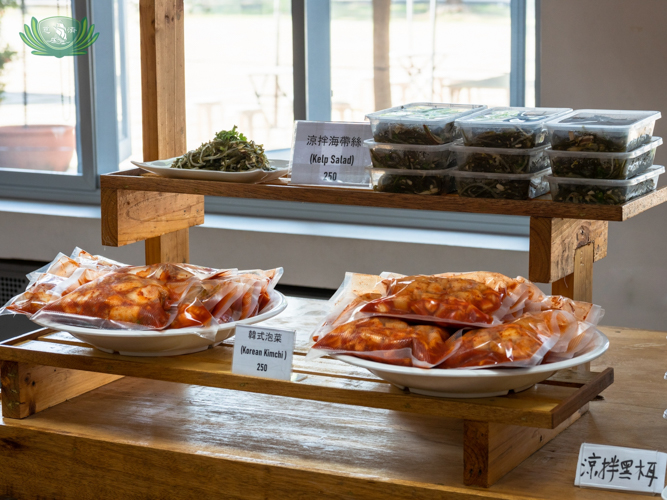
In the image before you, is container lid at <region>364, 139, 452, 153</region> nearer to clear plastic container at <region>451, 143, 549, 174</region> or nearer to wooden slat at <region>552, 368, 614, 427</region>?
clear plastic container at <region>451, 143, 549, 174</region>

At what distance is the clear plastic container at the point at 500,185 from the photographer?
3.67ft

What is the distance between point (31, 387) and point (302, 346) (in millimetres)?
428

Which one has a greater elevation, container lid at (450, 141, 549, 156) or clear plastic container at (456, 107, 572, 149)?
clear plastic container at (456, 107, 572, 149)

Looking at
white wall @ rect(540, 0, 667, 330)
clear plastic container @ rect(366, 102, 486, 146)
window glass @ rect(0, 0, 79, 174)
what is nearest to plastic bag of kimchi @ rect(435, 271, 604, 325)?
clear plastic container @ rect(366, 102, 486, 146)

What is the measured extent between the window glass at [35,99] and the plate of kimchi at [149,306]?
7.08 feet

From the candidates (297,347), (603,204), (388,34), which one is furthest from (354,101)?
(603,204)

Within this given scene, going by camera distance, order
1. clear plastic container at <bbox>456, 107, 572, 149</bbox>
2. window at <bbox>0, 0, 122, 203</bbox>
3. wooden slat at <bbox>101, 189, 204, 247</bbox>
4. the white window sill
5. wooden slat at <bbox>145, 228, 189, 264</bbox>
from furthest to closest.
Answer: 1. window at <bbox>0, 0, 122, 203</bbox>
2. the white window sill
3. wooden slat at <bbox>145, 228, 189, 264</bbox>
4. wooden slat at <bbox>101, 189, 204, 247</bbox>
5. clear plastic container at <bbox>456, 107, 572, 149</bbox>

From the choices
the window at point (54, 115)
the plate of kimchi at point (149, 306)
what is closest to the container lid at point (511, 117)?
the plate of kimchi at point (149, 306)

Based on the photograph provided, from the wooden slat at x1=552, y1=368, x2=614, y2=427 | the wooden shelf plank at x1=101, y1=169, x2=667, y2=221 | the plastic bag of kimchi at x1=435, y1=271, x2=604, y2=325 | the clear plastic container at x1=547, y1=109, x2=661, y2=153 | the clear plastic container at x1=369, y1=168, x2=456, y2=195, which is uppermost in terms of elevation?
the clear plastic container at x1=547, y1=109, x2=661, y2=153

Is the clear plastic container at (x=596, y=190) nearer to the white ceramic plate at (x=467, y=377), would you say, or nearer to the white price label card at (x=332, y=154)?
the white ceramic plate at (x=467, y=377)

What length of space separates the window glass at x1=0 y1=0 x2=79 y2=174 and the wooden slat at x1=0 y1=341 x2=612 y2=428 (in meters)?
2.23

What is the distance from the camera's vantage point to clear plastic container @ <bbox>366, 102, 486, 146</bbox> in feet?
3.72

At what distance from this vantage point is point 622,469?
1.04m

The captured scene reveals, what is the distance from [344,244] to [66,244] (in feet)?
3.56
